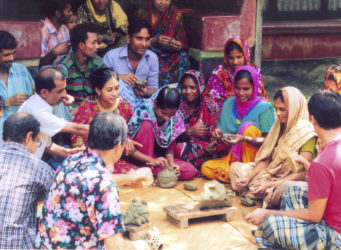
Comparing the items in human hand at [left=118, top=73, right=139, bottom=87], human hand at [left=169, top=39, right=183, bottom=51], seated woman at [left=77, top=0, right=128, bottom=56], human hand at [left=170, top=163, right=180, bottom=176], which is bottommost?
human hand at [left=170, top=163, right=180, bottom=176]

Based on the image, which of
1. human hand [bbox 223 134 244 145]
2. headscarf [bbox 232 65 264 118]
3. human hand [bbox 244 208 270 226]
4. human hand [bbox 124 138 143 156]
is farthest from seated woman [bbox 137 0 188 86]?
human hand [bbox 244 208 270 226]

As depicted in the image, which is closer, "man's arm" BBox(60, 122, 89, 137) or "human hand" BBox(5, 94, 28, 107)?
"man's arm" BBox(60, 122, 89, 137)

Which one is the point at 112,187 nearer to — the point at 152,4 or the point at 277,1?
the point at 152,4

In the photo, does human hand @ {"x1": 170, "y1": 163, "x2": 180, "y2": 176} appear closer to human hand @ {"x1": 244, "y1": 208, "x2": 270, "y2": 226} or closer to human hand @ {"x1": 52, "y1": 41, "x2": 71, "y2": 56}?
human hand @ {"x1": 244, "y1": 208, "x2": 270, "y2": 226}

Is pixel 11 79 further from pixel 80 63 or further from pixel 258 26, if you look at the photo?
pixel 258 26

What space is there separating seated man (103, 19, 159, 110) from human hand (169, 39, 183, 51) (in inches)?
17.2

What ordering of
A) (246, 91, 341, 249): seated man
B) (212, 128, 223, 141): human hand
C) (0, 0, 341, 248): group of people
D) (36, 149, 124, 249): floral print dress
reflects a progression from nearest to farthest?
(36, 149, 124, 249): floral print dress → (0, 0, 341, 248): group of people → (246, 91, 341, 249): seated man → (212, 128, 223, 141): human hand

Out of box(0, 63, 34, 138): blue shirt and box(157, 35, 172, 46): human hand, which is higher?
box(157, 35, 172, 46): human hand

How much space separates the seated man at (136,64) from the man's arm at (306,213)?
2.59 meters

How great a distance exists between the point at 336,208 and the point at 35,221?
7.09 feet

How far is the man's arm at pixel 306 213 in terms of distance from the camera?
371cm

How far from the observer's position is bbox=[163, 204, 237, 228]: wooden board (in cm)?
466

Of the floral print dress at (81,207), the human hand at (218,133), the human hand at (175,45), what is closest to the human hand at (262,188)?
the human hand at (218,133)

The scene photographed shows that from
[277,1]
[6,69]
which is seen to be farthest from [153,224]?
[277,1]
